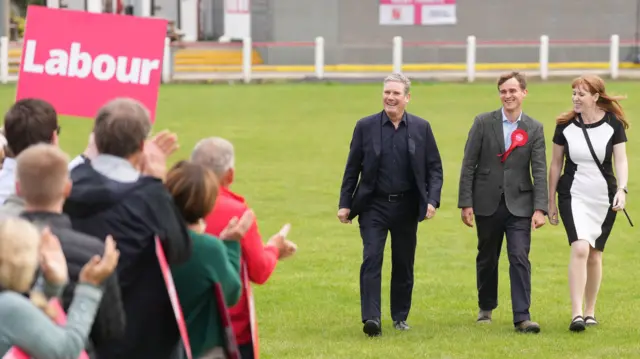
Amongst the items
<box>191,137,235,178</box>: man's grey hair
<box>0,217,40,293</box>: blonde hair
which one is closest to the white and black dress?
<box>191,137,235,178</box>: man's grey hair

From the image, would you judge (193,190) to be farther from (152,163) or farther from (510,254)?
(510,254)

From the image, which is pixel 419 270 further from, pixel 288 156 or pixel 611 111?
pixel 288 156

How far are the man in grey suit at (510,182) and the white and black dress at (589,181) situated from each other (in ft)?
0.64

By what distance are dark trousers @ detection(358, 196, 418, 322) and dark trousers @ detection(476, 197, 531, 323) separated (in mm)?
564

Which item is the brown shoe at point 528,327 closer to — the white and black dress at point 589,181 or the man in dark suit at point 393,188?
the white and black dress at point 589,181

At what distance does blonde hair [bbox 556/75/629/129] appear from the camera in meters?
10.0

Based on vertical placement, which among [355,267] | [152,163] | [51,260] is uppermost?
[152,163]

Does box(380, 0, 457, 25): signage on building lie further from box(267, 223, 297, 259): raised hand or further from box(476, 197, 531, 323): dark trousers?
box(267, 223, 297, 259): raised hand

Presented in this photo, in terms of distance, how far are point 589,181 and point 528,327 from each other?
3.75 feet

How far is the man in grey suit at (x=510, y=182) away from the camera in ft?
33.0

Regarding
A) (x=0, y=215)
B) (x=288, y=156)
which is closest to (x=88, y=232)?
(x=0, y=215)

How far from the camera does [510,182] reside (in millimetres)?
10094

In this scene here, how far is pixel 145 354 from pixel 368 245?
4.36m

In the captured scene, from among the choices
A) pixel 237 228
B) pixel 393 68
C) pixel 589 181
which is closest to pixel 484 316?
pixel 589 181
